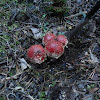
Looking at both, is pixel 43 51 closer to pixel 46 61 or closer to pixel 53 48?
pixel 53 48

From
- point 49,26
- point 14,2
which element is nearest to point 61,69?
point 49,26

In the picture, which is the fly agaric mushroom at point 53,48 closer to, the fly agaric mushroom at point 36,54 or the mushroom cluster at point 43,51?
the mushroom cluster at point 43,51

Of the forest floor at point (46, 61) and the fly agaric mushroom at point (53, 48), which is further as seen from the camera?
the fly agaric mushroom at point (53, 48)

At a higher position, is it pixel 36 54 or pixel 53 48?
pixel 53 48

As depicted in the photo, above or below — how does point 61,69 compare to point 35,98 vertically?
above

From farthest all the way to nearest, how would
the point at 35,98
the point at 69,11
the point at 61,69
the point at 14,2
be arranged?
the point at 69,11
the point at 14,2
the point at 61,69
the point at 35,98

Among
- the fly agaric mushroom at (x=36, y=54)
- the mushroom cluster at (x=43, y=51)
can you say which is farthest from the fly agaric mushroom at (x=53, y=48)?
the fly agaric mushroom at (x=36, y=54)

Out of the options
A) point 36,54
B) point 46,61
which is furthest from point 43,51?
point 46,61

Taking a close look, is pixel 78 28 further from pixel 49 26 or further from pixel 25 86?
pixel 25 86
